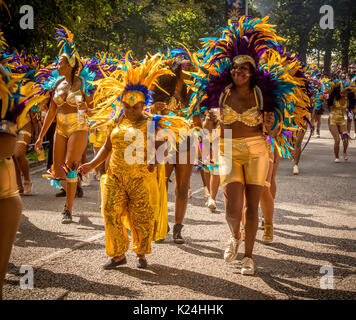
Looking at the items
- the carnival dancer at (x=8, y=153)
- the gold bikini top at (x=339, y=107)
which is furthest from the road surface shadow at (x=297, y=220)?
the gold bikini top at (x=339, y=107)

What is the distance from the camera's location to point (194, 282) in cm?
464

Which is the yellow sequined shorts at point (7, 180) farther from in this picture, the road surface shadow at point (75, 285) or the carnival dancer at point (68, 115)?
the carnival dancer at point (68, 115)

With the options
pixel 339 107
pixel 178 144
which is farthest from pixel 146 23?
pixel 178 144

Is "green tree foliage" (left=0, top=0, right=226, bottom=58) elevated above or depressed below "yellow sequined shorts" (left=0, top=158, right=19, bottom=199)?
above

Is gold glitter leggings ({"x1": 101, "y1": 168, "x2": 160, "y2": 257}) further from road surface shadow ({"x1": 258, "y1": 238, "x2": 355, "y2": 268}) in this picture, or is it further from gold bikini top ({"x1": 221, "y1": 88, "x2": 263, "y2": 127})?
road surface shadow ({"x1": 258, "y1": 238, "x2": 355, "y2": 268})

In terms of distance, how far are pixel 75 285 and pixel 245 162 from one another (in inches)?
76.3

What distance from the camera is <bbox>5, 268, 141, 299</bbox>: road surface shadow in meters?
4.34

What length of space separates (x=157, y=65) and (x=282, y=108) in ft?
4.40

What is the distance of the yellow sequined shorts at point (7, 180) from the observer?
334 cm

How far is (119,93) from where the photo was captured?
5.18m

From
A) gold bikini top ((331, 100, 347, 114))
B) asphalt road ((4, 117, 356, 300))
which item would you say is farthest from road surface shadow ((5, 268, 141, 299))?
gold bikini top ((331, 100, 347, 114))
